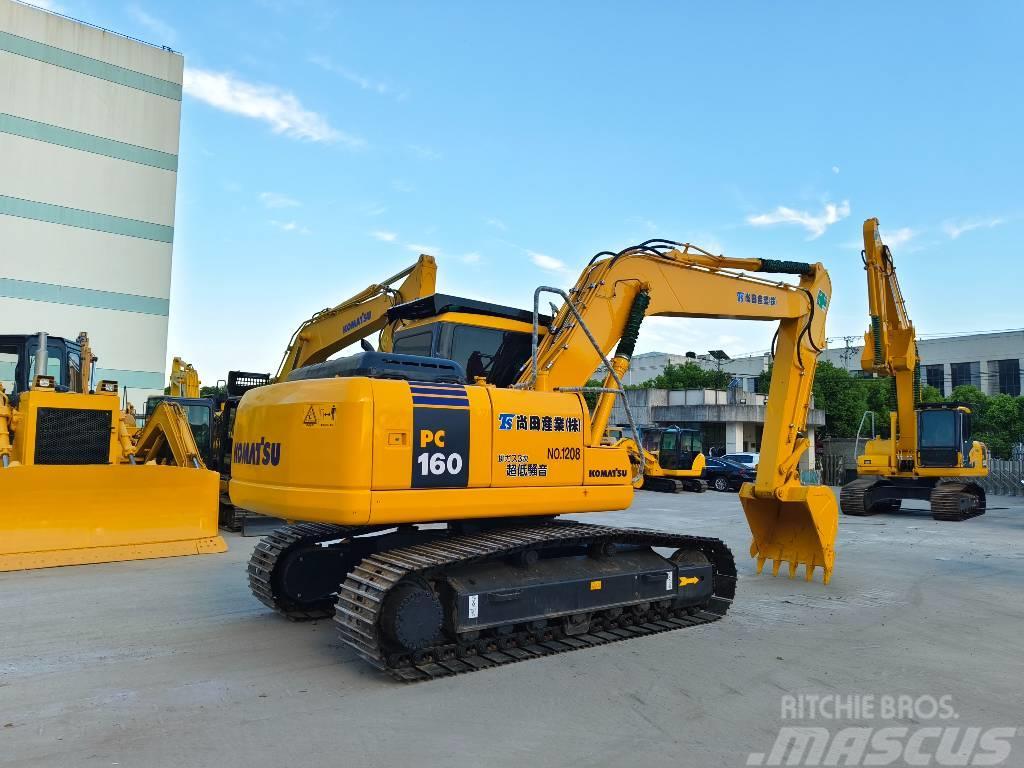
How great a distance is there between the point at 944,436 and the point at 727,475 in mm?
9778

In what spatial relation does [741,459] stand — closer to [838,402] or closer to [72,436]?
[838,402]

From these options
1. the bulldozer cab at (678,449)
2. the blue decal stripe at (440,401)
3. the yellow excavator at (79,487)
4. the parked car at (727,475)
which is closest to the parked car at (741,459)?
the parked car at (727,475)

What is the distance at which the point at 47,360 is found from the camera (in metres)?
11.4

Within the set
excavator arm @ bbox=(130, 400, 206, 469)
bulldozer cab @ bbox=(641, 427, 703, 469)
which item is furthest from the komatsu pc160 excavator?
bulldozer cab @ bbox=(641, 427, 703, 469)

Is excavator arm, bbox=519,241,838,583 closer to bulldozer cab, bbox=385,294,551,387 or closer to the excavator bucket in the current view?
bulldozer cab, bbox=385,294,551,387

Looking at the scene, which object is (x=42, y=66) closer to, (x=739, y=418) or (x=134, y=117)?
(x=134, y=117)

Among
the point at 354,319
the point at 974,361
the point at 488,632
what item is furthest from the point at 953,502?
the point at 974,361

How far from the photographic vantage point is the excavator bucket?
9227 mm

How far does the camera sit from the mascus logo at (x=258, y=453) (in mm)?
5648

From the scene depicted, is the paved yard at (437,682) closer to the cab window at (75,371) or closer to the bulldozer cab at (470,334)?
the bulldozer cab at (470,334)

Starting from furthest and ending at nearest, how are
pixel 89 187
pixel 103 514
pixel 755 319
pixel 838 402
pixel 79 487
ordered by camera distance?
pixel 838 402 → pixel 89 187 → pixel 103 514 → pixel 79 487 → pixel 755 319

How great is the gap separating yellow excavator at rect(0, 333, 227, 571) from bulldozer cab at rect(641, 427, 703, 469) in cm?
1926

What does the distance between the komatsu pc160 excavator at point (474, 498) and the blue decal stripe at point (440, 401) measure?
11 millimetres

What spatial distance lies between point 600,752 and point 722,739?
0.76 m
